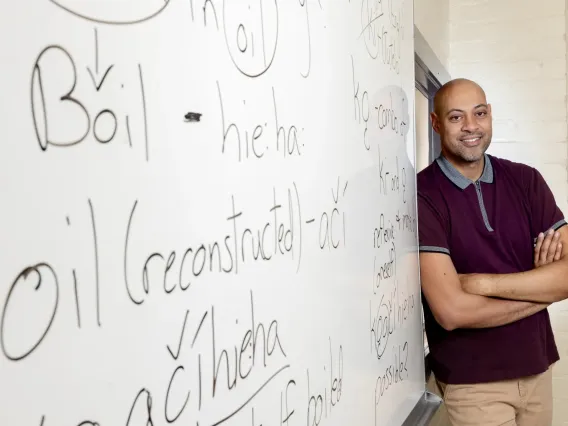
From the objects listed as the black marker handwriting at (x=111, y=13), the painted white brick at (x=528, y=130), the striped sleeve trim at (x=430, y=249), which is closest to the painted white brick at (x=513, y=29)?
the painted white brick at (x=528, y=130)

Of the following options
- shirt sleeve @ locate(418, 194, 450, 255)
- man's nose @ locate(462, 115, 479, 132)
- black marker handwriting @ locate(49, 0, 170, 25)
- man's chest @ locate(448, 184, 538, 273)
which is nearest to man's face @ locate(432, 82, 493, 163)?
man's nose @ locate(462, 115, 479, 132)

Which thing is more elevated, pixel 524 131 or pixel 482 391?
pixel 524 131

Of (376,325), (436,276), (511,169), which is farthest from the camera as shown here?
(511,169)

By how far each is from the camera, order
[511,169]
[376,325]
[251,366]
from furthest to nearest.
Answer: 1. [511,169]
2. [376,325]
3. [251,366]

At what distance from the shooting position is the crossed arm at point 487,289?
1.25 metres

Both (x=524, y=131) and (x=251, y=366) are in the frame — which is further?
(x=524, y=131)

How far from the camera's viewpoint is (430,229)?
1.29m

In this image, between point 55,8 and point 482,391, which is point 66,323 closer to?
point 55,8

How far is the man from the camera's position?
1.30 metres

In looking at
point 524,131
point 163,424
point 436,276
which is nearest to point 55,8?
point 163,424

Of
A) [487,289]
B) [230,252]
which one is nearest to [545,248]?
[487,289]

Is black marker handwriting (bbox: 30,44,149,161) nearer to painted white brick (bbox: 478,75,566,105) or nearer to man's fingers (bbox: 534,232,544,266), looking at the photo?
man's fingers (bbox: 534,232,544,266)

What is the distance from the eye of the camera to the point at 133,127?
0.38m

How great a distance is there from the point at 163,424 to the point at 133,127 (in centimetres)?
22
